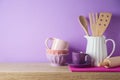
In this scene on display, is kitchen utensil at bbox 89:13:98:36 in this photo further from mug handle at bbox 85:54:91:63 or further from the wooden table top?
the wooden table top

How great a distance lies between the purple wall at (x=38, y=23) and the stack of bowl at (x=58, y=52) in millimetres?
99

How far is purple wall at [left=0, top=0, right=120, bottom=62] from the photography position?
3.94 ft

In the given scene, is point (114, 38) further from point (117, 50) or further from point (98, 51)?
point (98, 51)

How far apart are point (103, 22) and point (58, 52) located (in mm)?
292

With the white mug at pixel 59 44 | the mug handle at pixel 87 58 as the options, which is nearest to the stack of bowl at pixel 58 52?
the white mug at pixel 59 44

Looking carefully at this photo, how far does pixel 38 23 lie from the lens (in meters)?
1.21

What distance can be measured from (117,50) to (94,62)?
0.21 metres

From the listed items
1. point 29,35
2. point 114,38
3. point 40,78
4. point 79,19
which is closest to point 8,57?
point 29,35

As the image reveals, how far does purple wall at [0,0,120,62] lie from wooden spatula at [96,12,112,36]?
0.22 feet

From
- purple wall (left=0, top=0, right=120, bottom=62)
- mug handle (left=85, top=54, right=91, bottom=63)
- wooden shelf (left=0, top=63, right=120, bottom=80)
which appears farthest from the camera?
purple wall (left=0, top=0, right=120, bottom=62)

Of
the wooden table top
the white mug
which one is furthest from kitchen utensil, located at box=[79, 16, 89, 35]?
the wooden table top

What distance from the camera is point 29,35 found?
121cm

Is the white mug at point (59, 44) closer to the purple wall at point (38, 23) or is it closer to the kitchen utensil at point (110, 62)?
the purple wall at point (38, 23)

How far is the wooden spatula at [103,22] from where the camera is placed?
1.13m
